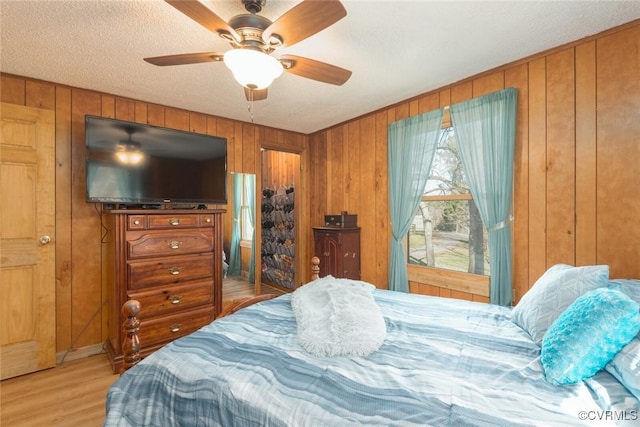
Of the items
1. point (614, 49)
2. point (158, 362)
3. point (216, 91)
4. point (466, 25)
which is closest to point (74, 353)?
point (158, 362)

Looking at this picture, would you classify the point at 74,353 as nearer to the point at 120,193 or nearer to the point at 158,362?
the point at 120,193

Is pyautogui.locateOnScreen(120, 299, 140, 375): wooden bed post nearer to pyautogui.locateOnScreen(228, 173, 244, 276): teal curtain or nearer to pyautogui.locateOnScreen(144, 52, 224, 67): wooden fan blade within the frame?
pyautogui.locateOnScreen(144, 52, 224, 67): wooden fan blade

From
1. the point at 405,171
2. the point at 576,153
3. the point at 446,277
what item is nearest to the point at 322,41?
the point at 405,171

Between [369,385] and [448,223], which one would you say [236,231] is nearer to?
[448,223]

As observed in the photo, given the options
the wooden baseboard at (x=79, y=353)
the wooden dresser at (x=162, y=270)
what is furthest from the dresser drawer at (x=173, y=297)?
the wooden baseboard at (x=79, y=353)

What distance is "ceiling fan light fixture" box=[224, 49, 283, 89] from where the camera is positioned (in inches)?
57.9

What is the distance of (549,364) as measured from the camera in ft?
3.55

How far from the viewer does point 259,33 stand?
5.13ft

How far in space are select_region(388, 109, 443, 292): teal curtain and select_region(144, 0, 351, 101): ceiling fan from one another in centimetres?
142

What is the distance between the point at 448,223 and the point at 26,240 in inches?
144

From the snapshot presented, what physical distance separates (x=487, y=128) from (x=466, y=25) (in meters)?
0.88

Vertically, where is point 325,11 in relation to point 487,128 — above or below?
above

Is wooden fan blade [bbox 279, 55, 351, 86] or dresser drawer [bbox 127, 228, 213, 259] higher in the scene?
wooden fan blade [bbox 279, 55, 351, 86]

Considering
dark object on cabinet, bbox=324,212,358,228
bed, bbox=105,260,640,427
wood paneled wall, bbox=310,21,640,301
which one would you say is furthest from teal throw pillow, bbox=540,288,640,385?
dark object on cabinet, bbox=324,212,358,228
